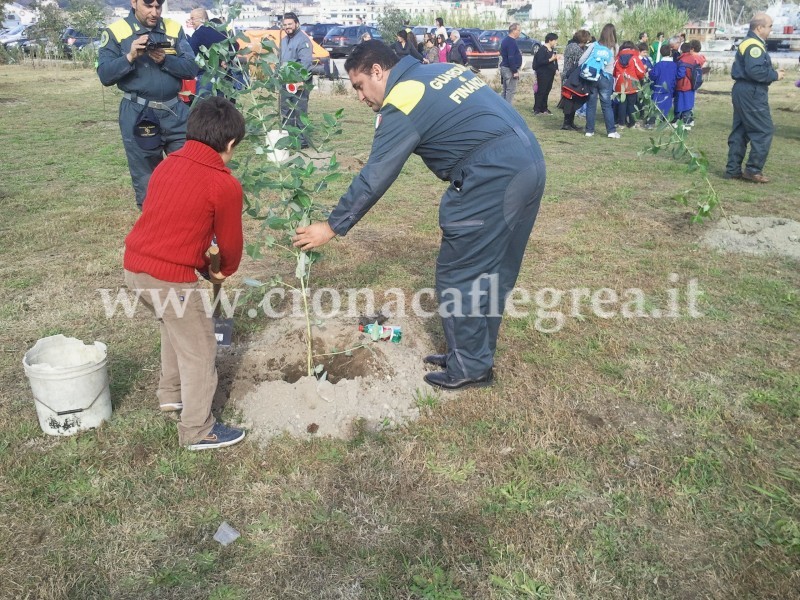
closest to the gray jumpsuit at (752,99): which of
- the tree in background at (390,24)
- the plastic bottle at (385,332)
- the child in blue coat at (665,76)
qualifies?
the child in blue coat at (665,76)

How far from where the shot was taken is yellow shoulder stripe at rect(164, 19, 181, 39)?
5254 mm

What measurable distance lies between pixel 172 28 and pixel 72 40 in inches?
1040

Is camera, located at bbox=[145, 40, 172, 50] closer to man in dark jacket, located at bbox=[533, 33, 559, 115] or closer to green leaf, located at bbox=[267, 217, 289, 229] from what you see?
green leaf, located at bbox=[267, 217, 289, 229]

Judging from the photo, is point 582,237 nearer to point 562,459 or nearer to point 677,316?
point 677,316

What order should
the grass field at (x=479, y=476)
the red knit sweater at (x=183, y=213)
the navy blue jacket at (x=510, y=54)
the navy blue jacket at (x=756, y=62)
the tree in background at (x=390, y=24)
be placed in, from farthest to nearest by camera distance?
the tree in background at (x=390, y=24)
the navy blue jacket at (x=510, y=54)
the navy blue jacket at (x=756, y=62)
the red knit sweater at (x=183, y=213)
the grass field at (x=479, y=476)

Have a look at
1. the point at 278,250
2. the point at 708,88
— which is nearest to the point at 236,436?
the point at 278,250

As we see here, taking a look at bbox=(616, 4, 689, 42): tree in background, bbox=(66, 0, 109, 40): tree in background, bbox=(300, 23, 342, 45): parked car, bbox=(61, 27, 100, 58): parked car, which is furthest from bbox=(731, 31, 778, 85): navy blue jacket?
bbox=(66, 0, 109, 40): tree in background

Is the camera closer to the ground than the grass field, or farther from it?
farther from it

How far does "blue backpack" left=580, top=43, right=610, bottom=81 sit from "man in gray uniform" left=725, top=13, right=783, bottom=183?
3.80 m

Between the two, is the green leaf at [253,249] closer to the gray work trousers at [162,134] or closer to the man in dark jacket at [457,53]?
the gray work trousers at [162,134]

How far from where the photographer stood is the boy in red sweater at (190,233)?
2.82m

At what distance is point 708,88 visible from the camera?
20359mm

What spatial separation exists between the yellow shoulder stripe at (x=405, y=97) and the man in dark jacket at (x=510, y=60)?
1142cm

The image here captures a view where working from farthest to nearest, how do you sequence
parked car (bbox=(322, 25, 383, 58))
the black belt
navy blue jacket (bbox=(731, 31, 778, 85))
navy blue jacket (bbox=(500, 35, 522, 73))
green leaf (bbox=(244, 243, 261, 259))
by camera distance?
1. parked car (bbox=(322, 25, 383, 58))
2. navy blue jacket (bbox=(500, 35, 522, 73))
3. navy blue jacket (bbox=(731, 31, 778, 85))
4. the black belt
5. green leaf (bbox=(244, 243, 261, 259))
